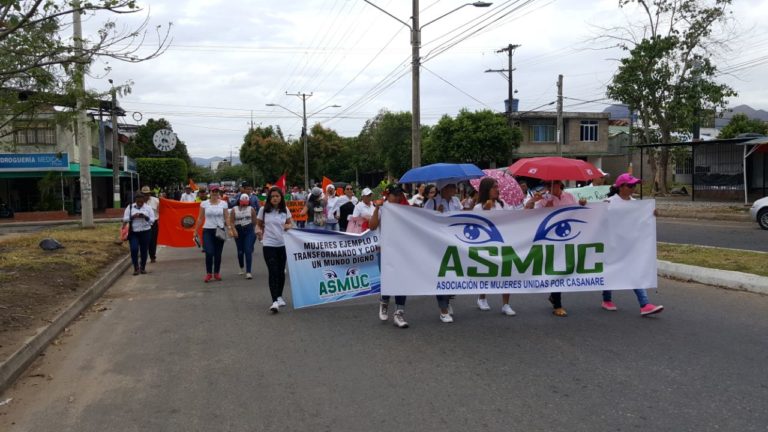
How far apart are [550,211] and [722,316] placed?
2372mm

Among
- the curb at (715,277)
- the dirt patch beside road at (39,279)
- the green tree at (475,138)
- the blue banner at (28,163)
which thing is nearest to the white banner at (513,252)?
the curb at (715,277)

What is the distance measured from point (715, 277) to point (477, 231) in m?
4.48

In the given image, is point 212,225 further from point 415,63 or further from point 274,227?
point 415,63

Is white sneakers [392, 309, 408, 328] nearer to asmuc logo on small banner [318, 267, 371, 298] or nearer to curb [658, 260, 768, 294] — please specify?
asmuc logo on small banner [318, 267, 371, 298]

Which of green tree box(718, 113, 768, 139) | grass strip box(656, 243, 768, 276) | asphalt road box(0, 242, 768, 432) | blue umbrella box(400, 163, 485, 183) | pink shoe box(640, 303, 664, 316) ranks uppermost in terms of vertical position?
green tree box(718, 113, 768, 139)

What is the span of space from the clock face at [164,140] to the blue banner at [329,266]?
28.4 m

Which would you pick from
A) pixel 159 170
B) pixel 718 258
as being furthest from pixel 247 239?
pixel 159 170

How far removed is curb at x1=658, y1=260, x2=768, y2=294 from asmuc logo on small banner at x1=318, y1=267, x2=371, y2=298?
5.40 meters

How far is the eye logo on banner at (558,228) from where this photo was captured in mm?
7309

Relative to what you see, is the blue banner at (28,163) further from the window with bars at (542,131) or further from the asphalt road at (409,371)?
the window with bars at (542,131)

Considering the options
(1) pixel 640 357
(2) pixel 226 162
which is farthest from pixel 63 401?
(2) pixel 226 162

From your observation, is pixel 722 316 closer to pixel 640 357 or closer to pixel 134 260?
pixel 640 357

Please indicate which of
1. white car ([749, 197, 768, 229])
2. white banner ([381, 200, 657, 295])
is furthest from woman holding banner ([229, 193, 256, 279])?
white car ([749, 197, 768, 229])

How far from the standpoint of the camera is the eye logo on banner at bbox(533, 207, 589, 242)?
731 centimetres
